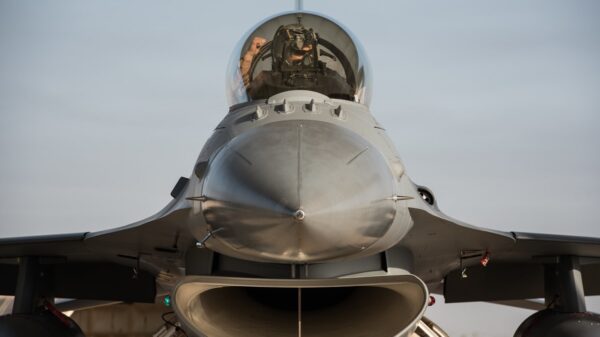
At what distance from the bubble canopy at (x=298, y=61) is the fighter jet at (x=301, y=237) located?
0.04ft

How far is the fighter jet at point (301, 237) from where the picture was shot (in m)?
5.30

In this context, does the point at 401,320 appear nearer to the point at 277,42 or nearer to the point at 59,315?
the point at 277,42

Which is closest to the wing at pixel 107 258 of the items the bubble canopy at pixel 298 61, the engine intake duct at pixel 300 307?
the engine intake duct at pixel 300 307

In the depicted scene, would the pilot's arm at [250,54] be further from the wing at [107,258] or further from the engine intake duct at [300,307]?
the engine intake duct at [300,307]

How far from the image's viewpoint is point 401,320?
Answer: 605 cm

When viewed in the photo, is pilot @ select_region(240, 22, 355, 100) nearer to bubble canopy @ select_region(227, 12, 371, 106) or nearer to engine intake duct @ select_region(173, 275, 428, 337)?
bubble canopy @ select_region(227, 12, 371, 106)

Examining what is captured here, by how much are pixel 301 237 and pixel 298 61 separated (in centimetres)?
272

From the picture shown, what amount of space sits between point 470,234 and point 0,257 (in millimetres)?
5070

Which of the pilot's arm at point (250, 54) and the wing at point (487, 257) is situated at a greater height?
Answer: the pilot's arm at point (250, 54)

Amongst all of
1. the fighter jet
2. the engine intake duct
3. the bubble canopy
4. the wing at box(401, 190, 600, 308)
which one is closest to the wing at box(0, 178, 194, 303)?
the fighter jet

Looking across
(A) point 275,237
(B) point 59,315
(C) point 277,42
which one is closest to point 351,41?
(C) point 277,42

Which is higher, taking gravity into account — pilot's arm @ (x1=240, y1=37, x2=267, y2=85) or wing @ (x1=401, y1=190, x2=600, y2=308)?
pilot's arm @ (x1=240, y1=37, x2=267, y2=85)

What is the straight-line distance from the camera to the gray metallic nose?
5113mm

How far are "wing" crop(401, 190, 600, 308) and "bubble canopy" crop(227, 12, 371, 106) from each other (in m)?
1.34
